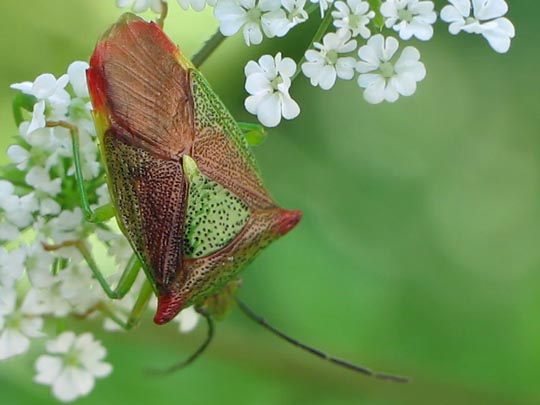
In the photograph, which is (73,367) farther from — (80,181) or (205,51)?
(205,51)

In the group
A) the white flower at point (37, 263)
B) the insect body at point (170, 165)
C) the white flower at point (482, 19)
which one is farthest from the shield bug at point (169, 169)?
the white flower at point (482, 19)

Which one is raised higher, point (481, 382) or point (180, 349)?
point (481, 382)

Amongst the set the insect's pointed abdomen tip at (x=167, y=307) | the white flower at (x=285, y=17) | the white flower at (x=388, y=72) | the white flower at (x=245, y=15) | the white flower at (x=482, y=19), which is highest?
the white flower at (x=482, y=19)

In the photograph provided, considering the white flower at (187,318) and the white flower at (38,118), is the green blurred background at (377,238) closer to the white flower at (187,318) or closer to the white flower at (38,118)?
the white flower at (187,318)

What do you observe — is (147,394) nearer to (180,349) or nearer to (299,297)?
(180,349)

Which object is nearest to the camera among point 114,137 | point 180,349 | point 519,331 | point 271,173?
point 114,137

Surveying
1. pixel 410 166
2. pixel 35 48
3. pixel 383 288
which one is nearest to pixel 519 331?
pixel 383 288

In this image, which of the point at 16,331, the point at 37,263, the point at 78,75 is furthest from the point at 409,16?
the point at 16,331
